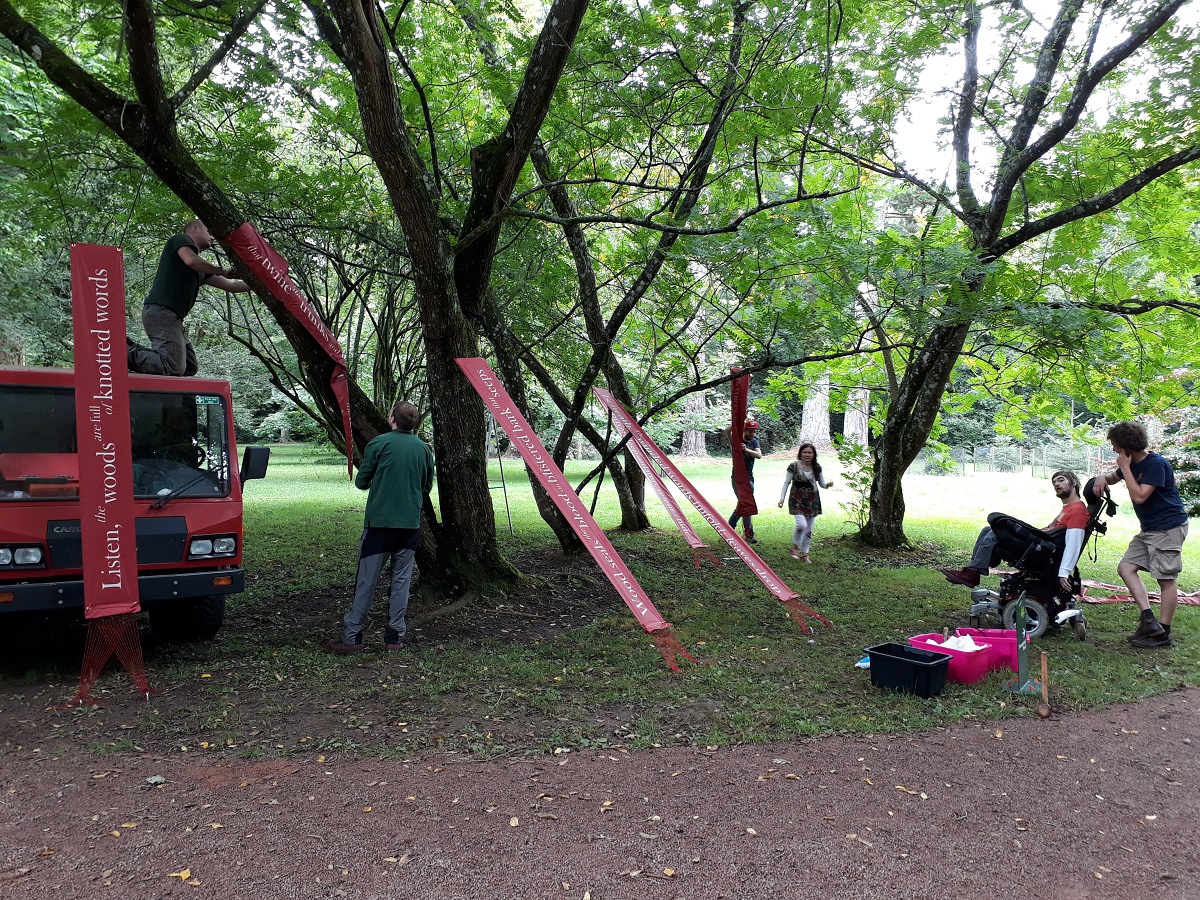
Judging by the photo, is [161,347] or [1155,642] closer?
[161,347]

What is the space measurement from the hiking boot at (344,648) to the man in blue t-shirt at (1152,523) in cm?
640

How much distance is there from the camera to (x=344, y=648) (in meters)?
6.52

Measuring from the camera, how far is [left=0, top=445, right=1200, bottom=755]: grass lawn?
4.91 meters

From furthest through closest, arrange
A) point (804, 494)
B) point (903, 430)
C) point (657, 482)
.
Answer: point (903, 430), point (804, 494), point (657, 482)

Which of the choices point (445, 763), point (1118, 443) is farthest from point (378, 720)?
point (1118, 443)

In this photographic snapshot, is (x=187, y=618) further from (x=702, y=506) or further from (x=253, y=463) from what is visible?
(x=702, y=506)

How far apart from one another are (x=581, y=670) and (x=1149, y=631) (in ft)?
15.9

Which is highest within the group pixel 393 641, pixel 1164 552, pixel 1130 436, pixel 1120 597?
pixel 1130 436

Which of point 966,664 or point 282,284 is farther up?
point 282,284

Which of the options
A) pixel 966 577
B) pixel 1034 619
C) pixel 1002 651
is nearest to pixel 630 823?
pixel 1002 651

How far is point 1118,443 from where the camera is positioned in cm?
700

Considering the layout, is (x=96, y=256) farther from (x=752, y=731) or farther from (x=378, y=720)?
(x=752, y=731)

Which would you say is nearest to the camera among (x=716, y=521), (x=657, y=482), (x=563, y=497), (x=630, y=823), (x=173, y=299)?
(x=630, y=823)

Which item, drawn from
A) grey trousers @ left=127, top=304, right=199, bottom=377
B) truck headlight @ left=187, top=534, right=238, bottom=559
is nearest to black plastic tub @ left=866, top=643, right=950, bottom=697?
truck headlight @ left=187, top=534, right=238, bottom=559
